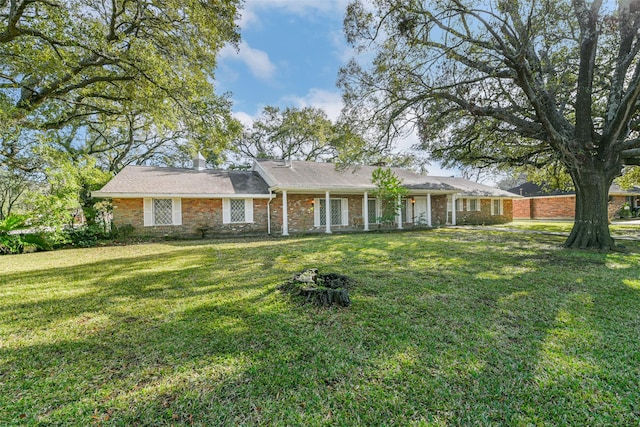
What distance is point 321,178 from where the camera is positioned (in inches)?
631

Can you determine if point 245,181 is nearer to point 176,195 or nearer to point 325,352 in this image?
point 176,195

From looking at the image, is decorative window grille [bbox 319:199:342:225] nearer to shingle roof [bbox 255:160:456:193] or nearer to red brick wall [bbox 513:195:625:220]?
shingle roof [bbox 255:160:456:193]

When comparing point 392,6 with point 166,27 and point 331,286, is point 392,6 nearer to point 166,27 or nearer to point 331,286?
point 166,27

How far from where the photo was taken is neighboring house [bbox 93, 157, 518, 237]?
1262 centimetres

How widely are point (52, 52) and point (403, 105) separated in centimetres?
912

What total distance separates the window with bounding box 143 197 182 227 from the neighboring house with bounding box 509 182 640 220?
2613 cm

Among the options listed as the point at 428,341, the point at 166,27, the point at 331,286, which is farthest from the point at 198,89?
the point at 428,341

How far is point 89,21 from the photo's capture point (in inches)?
254

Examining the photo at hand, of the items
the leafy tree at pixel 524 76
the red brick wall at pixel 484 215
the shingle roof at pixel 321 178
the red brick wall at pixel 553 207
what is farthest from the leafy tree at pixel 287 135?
the red brick wall at pixel 553 207

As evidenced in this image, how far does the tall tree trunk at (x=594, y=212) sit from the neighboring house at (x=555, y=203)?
682 inches

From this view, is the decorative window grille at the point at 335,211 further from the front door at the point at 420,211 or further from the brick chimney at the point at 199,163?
the brick chimney at the point at 199,163

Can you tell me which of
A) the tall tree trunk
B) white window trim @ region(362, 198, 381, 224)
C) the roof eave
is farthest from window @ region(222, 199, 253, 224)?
the tall tree trunk

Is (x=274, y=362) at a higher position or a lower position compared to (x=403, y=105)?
lower

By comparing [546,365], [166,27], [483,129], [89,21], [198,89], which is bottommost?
[546,365]
